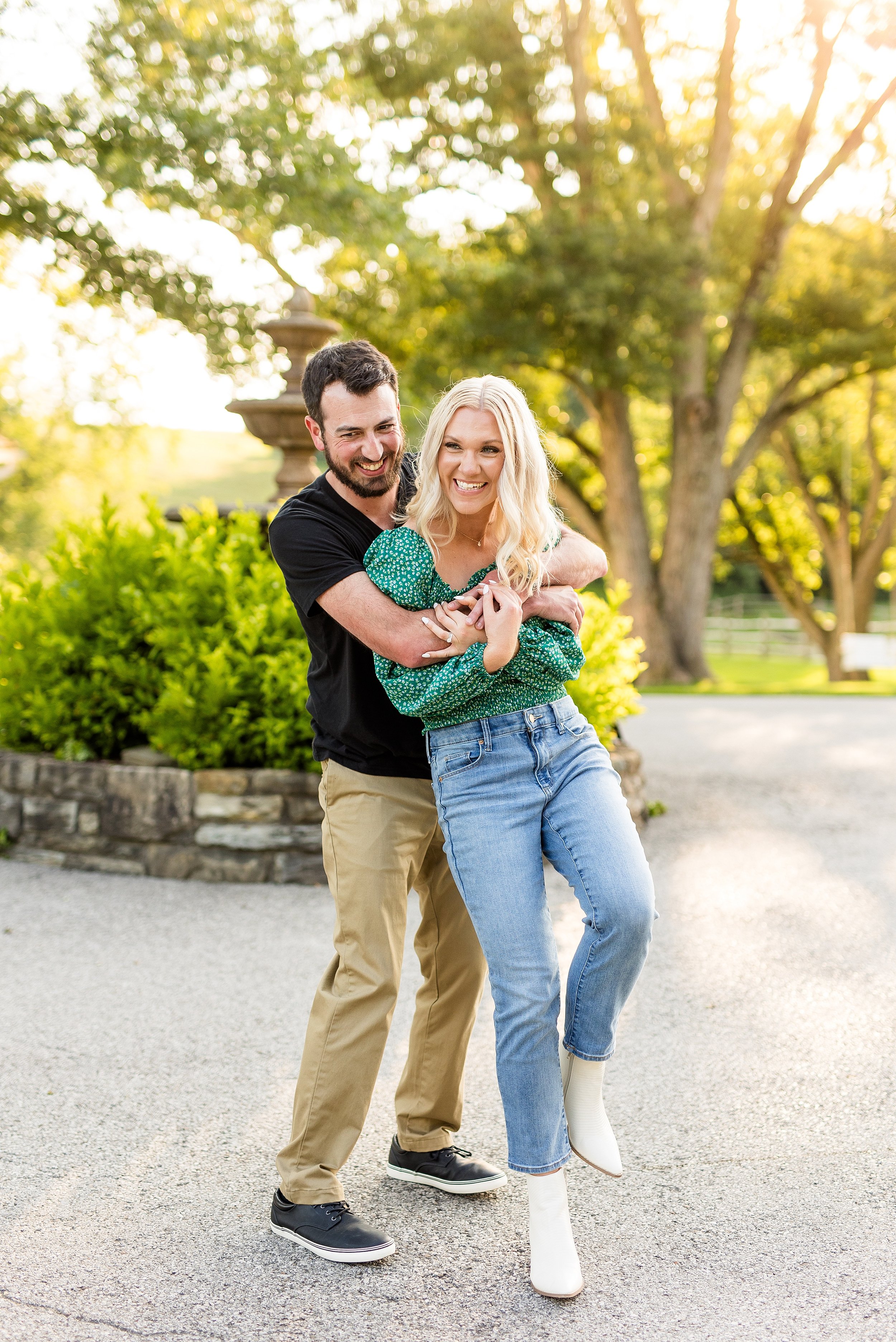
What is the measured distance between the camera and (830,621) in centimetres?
2917

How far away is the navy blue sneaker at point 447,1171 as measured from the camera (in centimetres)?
269

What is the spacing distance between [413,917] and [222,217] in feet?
30.7

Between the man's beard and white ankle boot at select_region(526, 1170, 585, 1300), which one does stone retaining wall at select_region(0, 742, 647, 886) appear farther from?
white ankle boot at select_region(526, 1170, 585, 1300)

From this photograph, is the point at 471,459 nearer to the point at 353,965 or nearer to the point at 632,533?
the point at 353,965

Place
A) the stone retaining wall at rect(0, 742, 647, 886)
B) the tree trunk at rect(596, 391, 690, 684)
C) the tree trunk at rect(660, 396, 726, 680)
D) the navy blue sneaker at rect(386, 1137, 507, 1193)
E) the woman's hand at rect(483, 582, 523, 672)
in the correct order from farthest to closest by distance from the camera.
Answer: the tree trunk at rect(596, 391, 690, 684), the tree trunk at rect(660, 396, 726, 680), the stone retaining wall at rect(0, 742, 647, 886), the navy blue sneaker at rect(386, 1137, 507, 1193), the woman's hand at rect(483, 582, 523, 672)

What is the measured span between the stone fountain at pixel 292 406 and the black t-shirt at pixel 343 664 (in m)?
3.96

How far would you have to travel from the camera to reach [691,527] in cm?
1623

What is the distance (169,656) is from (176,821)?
0.81 metres

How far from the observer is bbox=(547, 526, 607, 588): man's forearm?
98.8 inches

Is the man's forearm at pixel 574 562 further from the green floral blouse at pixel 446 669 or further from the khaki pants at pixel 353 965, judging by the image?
the khaki pants at pixel 353 965

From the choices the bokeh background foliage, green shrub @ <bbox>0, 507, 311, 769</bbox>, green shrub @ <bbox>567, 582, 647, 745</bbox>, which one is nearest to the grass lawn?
green shrub @ <bbox>567, 582, 647, 745</bbox>


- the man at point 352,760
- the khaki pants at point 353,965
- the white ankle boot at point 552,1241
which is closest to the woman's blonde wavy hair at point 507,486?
the man at point 352,760

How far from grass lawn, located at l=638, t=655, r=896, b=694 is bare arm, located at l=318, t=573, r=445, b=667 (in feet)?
38.2

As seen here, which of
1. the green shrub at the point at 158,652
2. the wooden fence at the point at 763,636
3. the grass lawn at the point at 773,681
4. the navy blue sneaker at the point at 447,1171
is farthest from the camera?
the wooden fence at the point at 763,636
